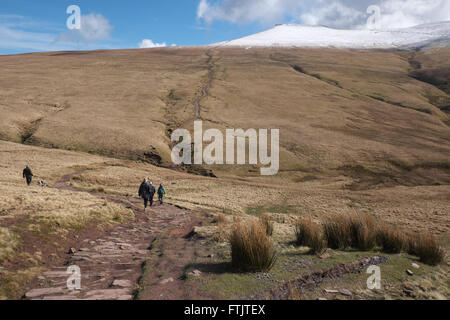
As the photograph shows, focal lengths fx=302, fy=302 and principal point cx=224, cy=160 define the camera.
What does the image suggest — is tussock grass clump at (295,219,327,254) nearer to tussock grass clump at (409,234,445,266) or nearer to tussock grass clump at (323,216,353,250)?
tussock grass clump at (323,216,353,250)

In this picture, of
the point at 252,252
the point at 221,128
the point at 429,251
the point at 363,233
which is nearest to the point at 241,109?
the point at 221,128

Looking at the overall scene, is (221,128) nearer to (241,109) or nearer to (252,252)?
(241,109)

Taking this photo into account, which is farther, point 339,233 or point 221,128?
point 221,128

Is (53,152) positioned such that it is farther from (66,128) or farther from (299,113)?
(299,113)

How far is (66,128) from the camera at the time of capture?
169 ft

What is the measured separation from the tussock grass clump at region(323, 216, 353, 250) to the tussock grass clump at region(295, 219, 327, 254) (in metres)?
0.35

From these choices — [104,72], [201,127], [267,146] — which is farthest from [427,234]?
[104,72]

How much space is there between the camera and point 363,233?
10.4 meters

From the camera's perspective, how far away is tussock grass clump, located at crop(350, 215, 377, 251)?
10.1m

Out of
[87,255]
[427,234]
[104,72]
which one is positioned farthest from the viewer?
[104,72]

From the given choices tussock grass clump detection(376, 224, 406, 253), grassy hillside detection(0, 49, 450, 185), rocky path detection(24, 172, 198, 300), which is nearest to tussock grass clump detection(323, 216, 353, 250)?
tussock grass clump detection(376, 224, 406, 253)

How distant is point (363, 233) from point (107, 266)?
8.25 metres

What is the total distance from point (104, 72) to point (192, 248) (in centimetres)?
9956

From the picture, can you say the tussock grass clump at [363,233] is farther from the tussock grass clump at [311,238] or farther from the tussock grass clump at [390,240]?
the tussock grass clump at [311,238]
